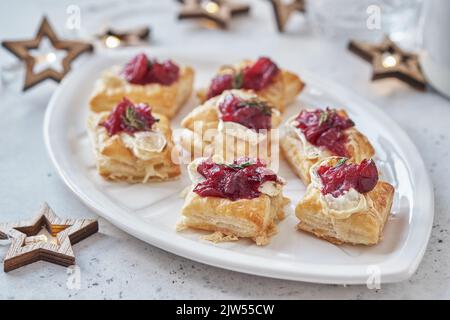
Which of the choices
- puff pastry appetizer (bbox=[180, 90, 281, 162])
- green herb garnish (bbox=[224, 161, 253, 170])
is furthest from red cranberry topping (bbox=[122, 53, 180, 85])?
green herb garnish (bbox=[224, 161, 253, 170])

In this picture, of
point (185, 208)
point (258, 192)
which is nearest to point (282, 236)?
point (258, 192)

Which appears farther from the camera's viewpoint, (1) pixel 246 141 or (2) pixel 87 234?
(1) pixel 246 141

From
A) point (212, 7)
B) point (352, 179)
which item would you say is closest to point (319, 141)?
point (352, 179)

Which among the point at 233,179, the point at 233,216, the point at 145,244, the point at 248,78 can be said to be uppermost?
the point at 248,78

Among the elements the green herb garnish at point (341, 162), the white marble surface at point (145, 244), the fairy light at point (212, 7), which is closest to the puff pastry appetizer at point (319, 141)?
the green herb garnish at point (341, 162)

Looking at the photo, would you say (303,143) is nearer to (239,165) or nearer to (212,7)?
(239,165)

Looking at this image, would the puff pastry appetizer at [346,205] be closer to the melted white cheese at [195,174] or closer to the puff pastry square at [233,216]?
the puff pastry square at [233,216]

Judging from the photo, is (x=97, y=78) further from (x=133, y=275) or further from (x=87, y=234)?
(x=133, y=275)
